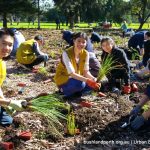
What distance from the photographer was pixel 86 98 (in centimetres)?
593

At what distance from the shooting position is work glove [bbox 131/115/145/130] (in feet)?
14.5

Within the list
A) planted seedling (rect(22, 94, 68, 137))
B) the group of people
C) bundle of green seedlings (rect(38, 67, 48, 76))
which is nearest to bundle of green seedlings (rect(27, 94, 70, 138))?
planted seedling (rect(22, 94, 68, 137))

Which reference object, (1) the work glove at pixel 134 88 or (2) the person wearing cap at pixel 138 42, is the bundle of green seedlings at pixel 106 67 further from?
(2) the person wearing cap at pixel 138 42

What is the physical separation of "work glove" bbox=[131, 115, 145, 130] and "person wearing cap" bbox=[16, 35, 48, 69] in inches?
175

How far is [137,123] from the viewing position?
14.5ft

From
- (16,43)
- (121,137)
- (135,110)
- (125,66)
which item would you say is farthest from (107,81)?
(16,43)

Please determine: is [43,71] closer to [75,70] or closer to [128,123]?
[75,70]

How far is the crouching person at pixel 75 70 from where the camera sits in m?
5.26

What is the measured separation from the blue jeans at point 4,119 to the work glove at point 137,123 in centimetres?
150

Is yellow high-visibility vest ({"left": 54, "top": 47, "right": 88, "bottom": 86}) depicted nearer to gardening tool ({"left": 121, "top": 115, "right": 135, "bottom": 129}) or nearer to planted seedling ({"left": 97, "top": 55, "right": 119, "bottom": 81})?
planted seedling ({"left": 97, "top": 55, "right": 119, "bottom": 81})

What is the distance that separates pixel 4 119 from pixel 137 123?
1.62m

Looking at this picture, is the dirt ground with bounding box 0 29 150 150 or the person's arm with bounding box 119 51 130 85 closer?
the dirt ground with bounding box 0 29 150 150

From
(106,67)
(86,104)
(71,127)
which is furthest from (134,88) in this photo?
(71,127)

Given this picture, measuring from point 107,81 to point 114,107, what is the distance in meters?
1.45
